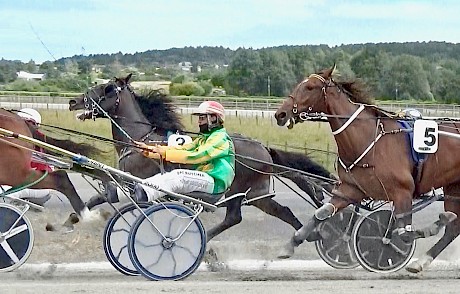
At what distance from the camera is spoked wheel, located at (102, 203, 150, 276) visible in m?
7.88

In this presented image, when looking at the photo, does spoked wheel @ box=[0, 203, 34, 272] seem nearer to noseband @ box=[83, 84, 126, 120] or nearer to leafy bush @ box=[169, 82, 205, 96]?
noseband @ box=[83, 84, 126, 120]

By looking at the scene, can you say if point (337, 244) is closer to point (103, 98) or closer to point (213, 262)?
point (213, 262)

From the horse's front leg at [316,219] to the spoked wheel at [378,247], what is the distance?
0.34m

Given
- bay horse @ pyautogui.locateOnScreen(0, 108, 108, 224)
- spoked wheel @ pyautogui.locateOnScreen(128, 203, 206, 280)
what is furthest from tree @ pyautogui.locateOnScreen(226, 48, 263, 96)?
spoked wheel @ pyautogui.locateOnScreen(128, 203, 206, 280)

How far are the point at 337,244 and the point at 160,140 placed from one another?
2.27 meters

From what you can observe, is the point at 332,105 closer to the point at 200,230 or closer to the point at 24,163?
the point at 200,230

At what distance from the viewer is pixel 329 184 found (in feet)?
31.7

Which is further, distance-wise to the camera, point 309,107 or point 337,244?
point 337,244

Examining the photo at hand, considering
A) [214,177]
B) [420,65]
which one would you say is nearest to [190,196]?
[214,177]

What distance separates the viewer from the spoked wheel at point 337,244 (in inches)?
348

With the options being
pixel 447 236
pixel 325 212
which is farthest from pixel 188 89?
pixel 325 212

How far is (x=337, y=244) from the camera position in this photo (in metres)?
8.86

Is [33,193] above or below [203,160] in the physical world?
below

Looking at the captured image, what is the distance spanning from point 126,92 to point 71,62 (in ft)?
4.12
